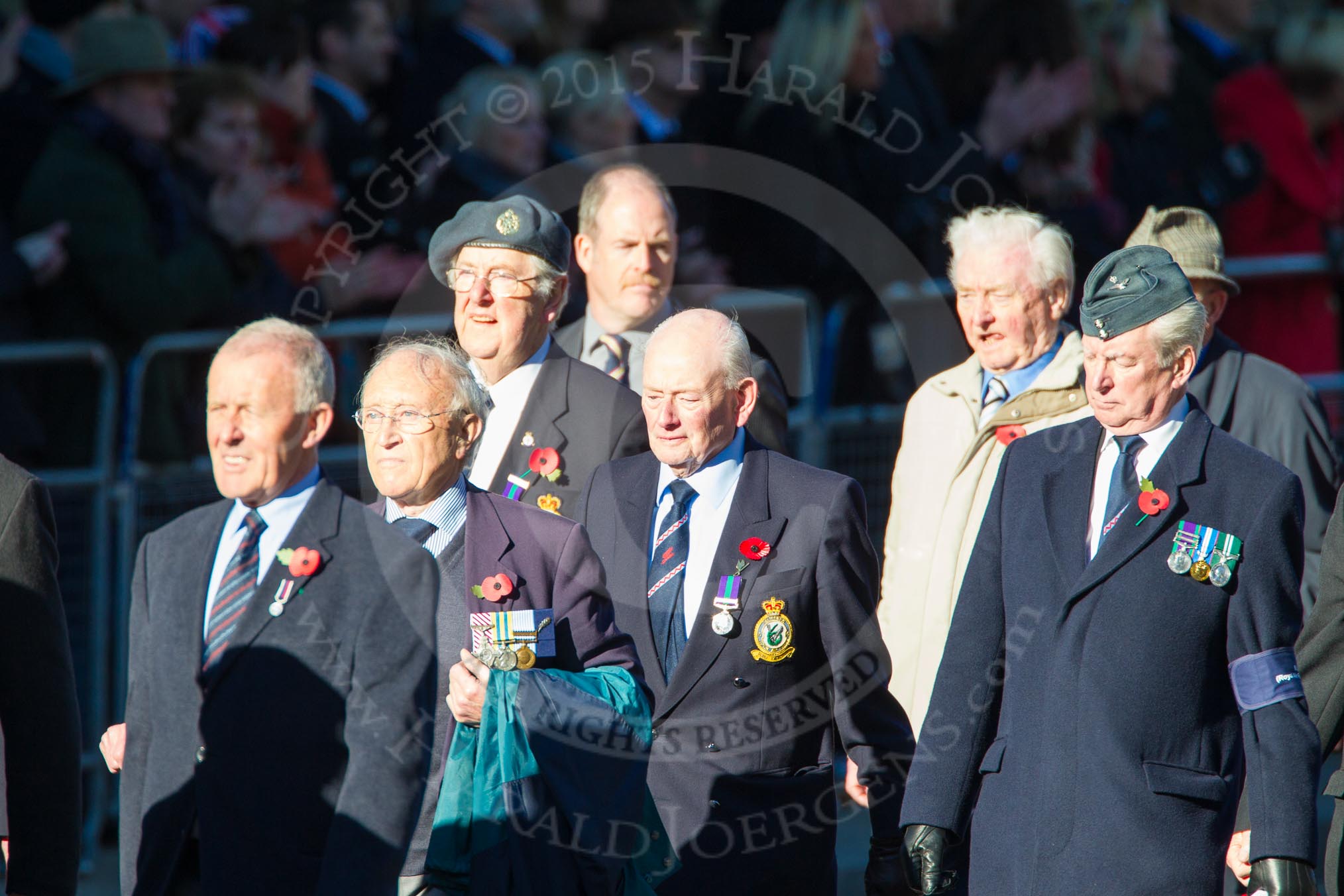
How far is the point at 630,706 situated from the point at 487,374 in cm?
147

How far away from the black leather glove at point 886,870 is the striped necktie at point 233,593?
1.73 m

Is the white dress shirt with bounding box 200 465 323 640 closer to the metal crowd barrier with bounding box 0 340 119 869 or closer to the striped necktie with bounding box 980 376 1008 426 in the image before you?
the striped necktie with bounding box 980 376 1008 426

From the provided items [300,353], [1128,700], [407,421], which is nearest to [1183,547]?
[1128,700]

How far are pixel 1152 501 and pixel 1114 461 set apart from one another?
0.61 ft

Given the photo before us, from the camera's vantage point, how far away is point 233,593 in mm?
4258

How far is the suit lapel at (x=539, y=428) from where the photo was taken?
5418mm

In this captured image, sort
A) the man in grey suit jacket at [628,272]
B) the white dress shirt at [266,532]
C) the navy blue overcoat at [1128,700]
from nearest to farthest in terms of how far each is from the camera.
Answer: the navy blue overcoat at [1128,700]
the white dress shirt at [266,532]
the man in grey suit jacket at [628,272]

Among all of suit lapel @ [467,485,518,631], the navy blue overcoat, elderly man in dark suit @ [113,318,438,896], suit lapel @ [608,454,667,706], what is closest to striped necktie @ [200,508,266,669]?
elderly man in dark suit @ [113,318,438,896]

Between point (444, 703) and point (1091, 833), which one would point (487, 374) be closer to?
point (444, 703)

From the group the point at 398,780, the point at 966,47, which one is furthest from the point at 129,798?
the point at 966,47

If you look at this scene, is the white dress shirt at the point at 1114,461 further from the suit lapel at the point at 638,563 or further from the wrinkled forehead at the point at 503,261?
the wrinkled forehead at the point at 503,261

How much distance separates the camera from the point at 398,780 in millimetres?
4008

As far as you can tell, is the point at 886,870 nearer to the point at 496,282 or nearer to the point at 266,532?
the point at 266,532

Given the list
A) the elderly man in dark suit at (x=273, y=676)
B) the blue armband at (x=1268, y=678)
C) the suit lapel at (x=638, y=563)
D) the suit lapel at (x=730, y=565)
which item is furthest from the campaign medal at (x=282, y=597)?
the blue armband at (x=1268, y=678)
